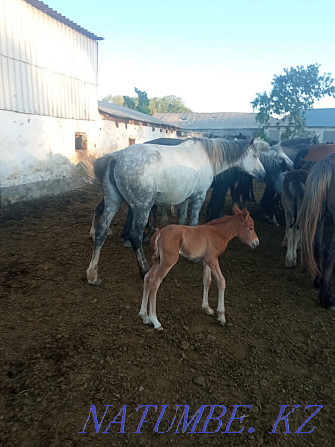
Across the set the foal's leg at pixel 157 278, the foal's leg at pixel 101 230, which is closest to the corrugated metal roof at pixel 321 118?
the foal's leg at pixel 101 230

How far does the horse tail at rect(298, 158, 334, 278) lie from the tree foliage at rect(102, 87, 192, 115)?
40.9 metres

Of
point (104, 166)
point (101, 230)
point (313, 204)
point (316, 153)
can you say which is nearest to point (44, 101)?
point (104, 166)

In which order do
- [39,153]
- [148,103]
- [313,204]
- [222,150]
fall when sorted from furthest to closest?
[148,103] < [39,153] < [222,150] < [313,204]

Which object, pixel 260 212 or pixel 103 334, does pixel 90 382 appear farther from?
pixel 260 212

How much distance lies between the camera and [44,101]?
1001 centimetres

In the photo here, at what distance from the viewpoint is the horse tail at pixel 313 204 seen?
3.77 meters

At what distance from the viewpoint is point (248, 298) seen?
157 inches

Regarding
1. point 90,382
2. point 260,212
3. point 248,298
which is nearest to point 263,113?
point 260,212

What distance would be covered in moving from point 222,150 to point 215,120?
36.0 m

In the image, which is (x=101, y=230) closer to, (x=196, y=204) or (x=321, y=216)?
(x=196, y=204)

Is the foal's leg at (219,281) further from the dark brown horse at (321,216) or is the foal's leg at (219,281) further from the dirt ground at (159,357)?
the dark brown horse at (321,216)

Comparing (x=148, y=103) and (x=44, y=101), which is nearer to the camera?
(x=44, y=101)

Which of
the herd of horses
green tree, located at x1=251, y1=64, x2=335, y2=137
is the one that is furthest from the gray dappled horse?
green tree, located at x1=251, y1=64, x2=335, y2=137

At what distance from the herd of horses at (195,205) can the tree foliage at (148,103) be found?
39574 mm
